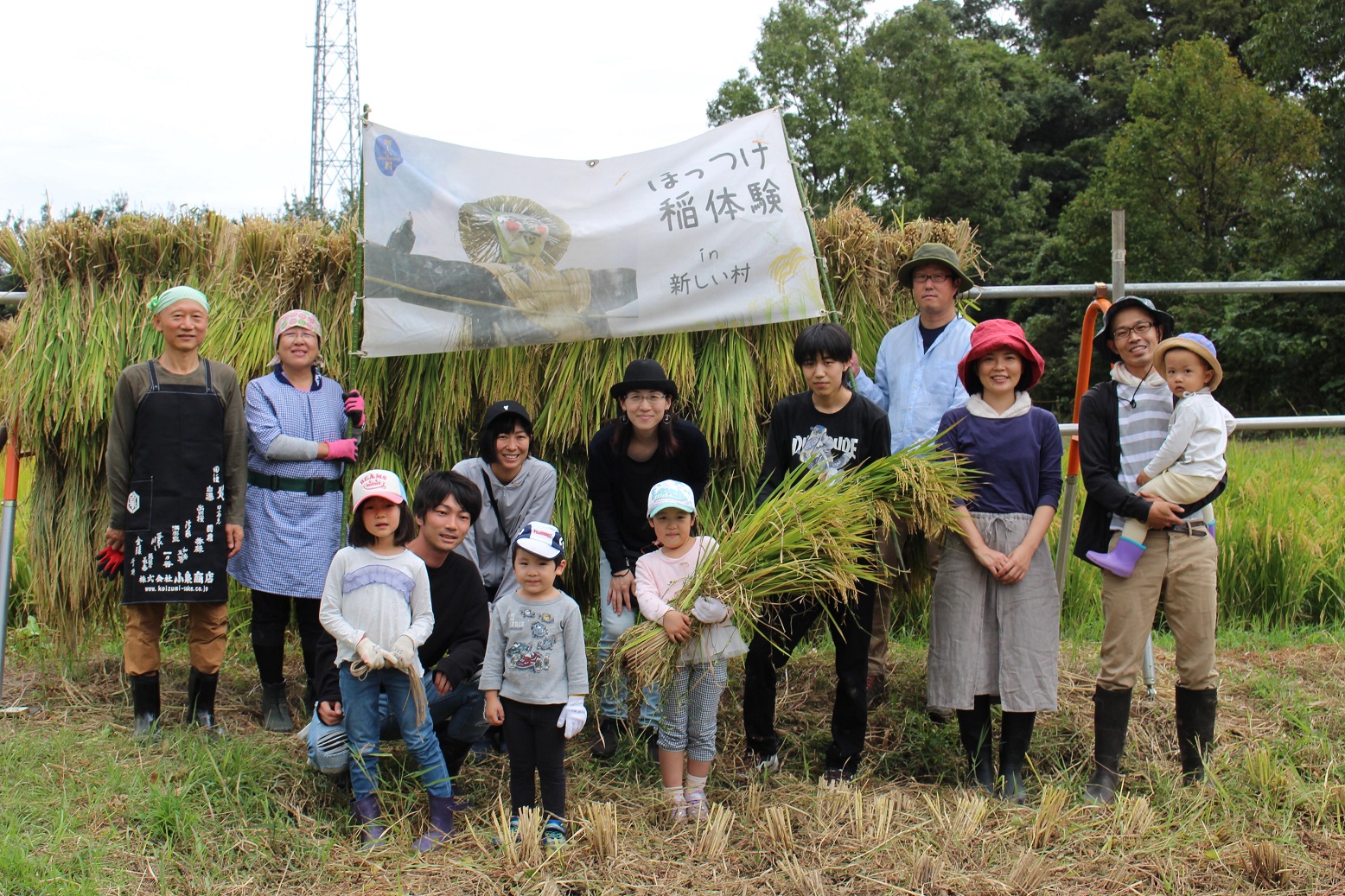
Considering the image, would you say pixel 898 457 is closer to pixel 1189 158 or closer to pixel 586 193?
pixel 586 193

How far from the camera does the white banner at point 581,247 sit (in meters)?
4.33

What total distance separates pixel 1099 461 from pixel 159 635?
3.45 meters

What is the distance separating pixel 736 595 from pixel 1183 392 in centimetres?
161

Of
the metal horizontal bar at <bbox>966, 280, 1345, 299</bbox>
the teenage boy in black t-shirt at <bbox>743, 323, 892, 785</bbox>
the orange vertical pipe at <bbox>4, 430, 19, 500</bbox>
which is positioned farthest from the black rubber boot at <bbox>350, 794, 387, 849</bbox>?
the metal horizontal bar at <bbox>966, 280, 1345, 299</bbox>

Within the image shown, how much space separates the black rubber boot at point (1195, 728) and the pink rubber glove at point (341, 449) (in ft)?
10.3

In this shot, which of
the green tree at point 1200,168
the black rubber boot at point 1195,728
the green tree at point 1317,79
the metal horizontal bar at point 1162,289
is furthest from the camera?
the green tree at point 1200,168

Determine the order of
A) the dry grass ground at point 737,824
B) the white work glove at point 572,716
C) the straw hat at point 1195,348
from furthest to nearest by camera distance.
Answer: the straw hat at point 1195,348 → the white work glove at point 572,716 → the dry grass ground at point 737,824

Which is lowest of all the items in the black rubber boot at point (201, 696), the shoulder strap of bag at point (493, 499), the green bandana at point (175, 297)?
the black rubber boot at point (201, 696)

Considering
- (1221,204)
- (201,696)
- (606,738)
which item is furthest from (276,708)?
(1221,204)

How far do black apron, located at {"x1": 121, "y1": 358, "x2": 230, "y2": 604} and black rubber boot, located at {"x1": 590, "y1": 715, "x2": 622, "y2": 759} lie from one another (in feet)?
4.91

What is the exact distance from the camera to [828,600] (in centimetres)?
354

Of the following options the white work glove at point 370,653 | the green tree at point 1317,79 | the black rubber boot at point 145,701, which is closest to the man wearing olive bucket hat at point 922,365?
the white work glove at point 370,653

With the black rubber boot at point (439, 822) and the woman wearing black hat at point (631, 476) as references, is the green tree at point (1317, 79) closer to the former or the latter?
the woman wearing black hat at point (631, 476)

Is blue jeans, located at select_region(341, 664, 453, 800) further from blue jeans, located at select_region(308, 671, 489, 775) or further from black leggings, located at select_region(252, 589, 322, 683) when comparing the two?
black leggings, located at select_region(252, 589, 322, 683)
